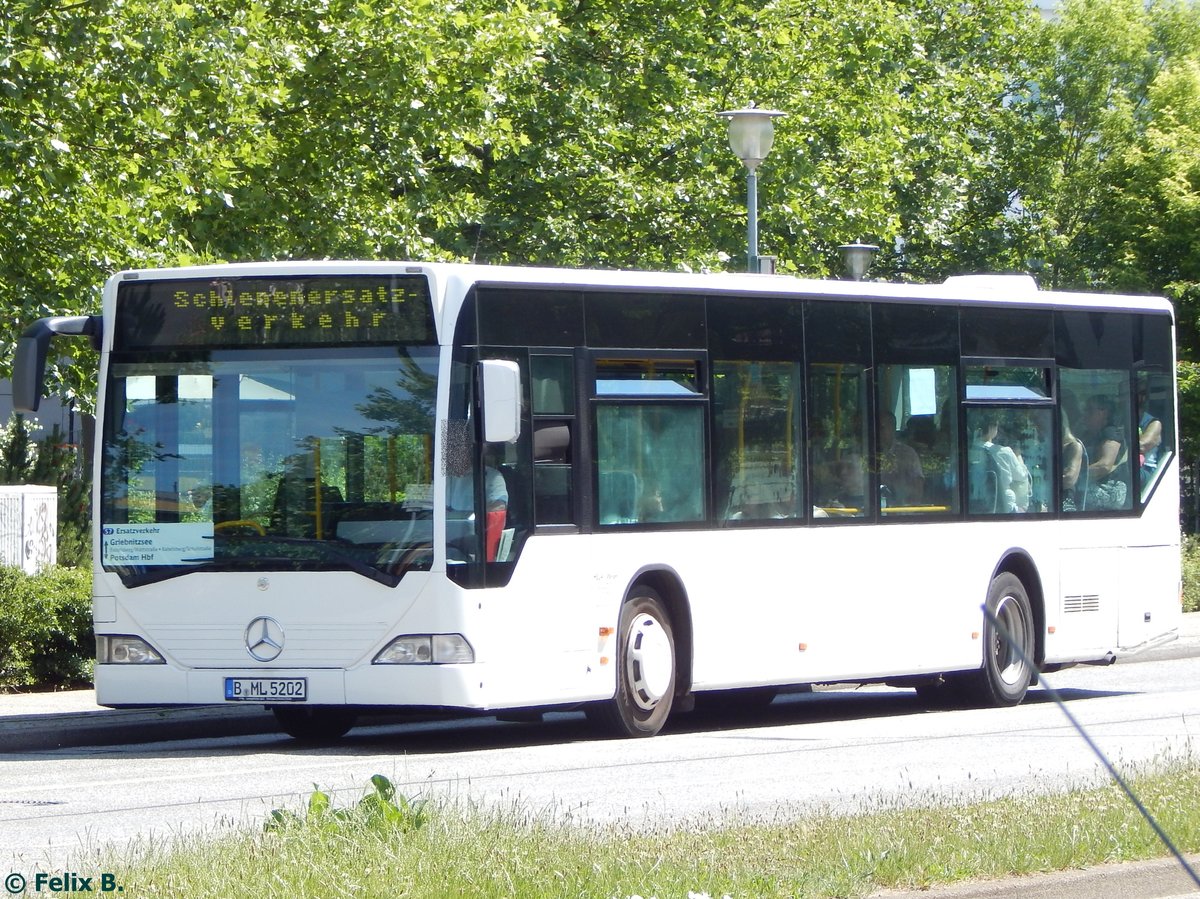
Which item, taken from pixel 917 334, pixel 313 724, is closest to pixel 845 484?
pixel 917 334

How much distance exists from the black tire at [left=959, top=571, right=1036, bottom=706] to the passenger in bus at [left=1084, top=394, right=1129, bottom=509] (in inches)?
47.9

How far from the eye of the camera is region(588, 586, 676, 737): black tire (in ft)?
42.5

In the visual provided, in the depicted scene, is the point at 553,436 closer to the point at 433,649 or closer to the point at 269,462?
the point at 433,649

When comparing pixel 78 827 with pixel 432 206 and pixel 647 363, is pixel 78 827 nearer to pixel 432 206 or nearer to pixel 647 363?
pixel 647 363

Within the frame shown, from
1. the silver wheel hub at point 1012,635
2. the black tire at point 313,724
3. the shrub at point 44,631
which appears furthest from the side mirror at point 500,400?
the shrub at point 44,631

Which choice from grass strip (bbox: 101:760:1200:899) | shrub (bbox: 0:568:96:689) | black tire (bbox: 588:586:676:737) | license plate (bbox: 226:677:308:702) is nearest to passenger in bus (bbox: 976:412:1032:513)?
black tire (bbox: 588:586:676:737)

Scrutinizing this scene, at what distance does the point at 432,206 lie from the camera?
23578 millimetres

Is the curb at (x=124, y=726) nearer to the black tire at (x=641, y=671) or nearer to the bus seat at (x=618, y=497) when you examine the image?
the black tire at (x=641, y=671)

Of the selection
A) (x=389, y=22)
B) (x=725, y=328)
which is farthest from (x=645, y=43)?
(x=725, y=328)

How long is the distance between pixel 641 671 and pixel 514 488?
161cm

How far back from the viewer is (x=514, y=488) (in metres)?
12.3

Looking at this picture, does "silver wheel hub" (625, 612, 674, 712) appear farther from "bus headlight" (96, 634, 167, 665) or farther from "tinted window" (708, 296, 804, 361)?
"bus headlight" (96, 634, 167, 665)

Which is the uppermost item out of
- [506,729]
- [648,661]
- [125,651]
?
[125,651]

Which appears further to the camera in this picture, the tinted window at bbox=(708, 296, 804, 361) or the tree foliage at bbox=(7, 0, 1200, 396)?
the tree foliage at bbox=(7, 0, 1200, 396)
